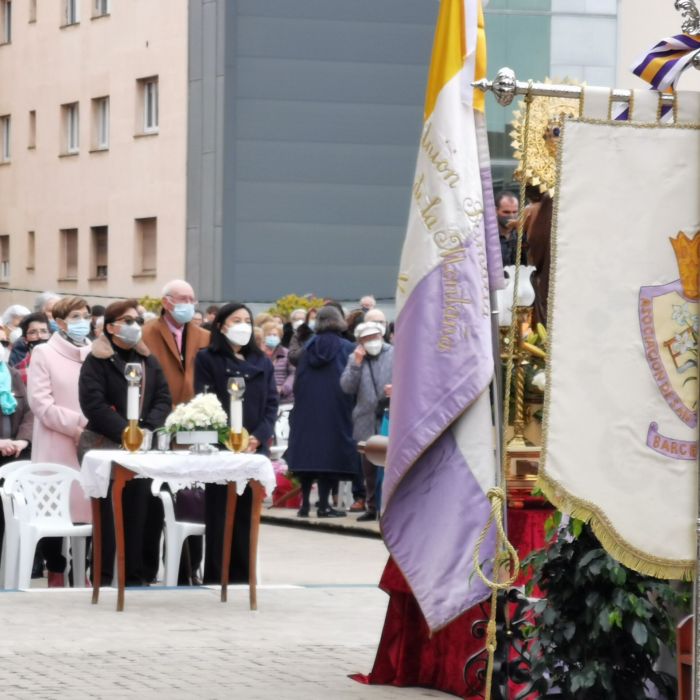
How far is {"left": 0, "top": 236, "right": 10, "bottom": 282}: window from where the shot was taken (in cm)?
4678

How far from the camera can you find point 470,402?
8.22m

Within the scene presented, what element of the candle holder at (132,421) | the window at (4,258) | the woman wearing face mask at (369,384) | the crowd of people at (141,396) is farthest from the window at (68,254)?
the candle holder at (132,421)

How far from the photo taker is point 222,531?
1279cm

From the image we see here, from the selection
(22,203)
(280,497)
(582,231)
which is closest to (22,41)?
(22,203)

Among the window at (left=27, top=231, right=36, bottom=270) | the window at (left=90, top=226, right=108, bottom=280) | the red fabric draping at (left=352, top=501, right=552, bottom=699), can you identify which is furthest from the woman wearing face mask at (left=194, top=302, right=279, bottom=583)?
the window at (left=27, top=231, right=36, bottom=270)

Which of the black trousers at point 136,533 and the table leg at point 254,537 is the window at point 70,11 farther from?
the table leg at point 254,537

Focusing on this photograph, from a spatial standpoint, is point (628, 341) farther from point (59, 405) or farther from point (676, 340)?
point (59, 405)

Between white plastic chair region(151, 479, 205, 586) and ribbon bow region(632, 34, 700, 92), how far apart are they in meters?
6.65

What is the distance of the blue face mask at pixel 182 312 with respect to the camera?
1398 cm

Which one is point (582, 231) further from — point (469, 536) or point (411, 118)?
point (411, 118)

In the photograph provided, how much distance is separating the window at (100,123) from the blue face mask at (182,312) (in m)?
28.0

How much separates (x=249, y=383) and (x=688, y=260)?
7.13m

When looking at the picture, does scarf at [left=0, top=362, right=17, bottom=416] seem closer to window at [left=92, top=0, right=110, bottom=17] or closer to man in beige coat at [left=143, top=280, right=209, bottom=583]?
man in beige coat at [left=143, top=280, right=209, bottom=583]

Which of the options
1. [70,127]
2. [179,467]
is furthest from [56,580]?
[70,127]
